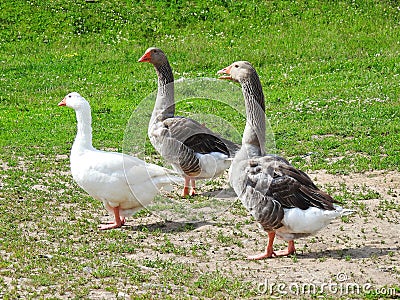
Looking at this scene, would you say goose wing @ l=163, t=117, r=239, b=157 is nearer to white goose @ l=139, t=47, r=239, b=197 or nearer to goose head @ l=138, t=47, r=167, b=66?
white goose @ l=139, t=47, r=239, b=197

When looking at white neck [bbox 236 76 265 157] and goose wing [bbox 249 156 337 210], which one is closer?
goose wing [bbox 249 156 337 210]

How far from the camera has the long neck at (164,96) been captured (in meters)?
11.2

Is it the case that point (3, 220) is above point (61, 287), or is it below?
above

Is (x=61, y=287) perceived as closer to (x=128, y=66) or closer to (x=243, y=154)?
(x=243, y=154)

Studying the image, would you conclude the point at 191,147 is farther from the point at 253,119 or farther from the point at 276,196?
the point at 276,196

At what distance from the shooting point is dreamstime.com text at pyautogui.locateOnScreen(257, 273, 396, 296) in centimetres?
700

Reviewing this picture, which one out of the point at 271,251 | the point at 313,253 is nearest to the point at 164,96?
the point at 271,251

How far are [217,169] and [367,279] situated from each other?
3841 mm

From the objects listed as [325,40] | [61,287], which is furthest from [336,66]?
[61,287]

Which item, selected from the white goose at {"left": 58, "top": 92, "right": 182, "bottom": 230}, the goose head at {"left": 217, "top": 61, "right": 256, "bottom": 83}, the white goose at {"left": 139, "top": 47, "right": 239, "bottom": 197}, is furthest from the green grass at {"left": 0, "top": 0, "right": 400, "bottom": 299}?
the goose head at {"left": 217, "top": 61, "right": 256, "bottom": 83}

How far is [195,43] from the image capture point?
2280 centimetres

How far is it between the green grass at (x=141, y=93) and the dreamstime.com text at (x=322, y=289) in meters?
0.23

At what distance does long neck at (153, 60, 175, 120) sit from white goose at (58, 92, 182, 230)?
1.74 meters

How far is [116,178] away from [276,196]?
2.23 metres
